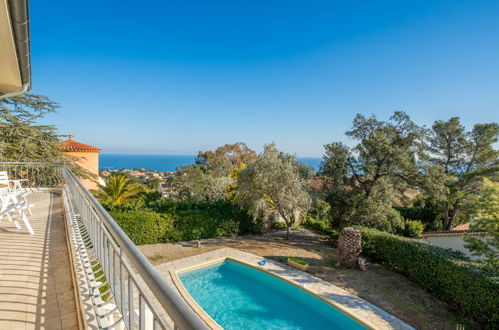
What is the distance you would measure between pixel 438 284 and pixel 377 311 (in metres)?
2.77

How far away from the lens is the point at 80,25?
15820 mm

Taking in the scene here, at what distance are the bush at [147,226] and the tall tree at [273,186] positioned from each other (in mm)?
4027

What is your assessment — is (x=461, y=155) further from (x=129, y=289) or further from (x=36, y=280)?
(x=36, y=280)

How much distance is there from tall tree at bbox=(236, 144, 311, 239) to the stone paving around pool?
2.83 m

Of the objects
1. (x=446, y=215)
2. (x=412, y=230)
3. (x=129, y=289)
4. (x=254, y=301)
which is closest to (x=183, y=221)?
(x=254, y=301)

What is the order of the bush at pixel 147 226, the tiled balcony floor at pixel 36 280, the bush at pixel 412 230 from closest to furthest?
the tiled balcony floor at pixel 36 280
the bush at pixel 147 226
the bush at pixel 412 230

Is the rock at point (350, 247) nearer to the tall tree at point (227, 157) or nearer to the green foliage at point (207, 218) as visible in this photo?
the green foliage at point (207, 218)

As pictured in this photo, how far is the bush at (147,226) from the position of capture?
11.9 m

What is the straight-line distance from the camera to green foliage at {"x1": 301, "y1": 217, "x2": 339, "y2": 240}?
49.3 feet

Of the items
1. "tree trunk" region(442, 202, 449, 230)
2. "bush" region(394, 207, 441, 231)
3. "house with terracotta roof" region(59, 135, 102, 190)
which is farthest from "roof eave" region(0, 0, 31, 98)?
"tree trunk" region(442, 202, 449, 230)

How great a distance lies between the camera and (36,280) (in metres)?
3.12

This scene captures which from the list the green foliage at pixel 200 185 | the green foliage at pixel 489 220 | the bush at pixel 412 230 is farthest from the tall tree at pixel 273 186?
the bush at pixel 412 230

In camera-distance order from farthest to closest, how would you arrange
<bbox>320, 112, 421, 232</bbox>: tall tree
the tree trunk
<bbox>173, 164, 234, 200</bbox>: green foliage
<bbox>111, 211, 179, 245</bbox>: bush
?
<bbox>173, 164, 234, 200</bbox>: green foliage, the tree trunk, <bbox>320, 112, 421, 232</bbox>: tall tree, <bbox>111, 211, 179, 245</bbox>: bush

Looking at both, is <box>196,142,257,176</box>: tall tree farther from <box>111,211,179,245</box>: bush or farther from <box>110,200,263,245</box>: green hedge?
<box>111,211,179,245</box>: bush
